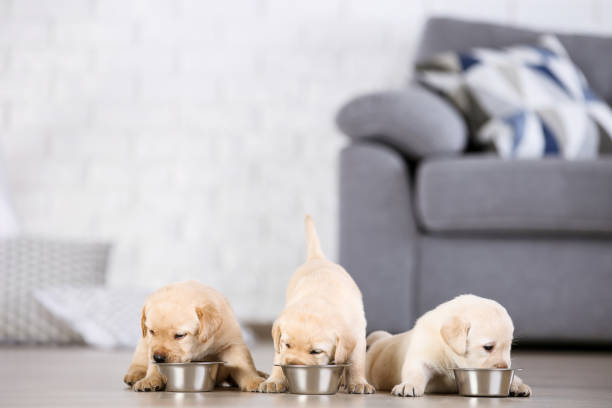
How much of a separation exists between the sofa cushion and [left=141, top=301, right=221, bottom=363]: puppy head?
3.55 feet

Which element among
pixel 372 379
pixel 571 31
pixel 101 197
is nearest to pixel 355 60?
pixel 571 31

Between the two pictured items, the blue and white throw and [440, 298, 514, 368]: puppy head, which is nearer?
[440, 298, 514, 368]: puppy head

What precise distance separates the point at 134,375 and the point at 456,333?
0.45 m

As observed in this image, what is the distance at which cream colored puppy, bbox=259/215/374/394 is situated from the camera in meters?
0.88

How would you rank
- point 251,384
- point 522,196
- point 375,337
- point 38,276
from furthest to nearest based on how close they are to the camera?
point 38,276 < point 522,196 < point 375,337 < point 251,384

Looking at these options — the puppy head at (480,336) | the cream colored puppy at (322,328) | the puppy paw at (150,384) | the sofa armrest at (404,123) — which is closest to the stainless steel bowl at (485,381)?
the puppy head at (480,336)

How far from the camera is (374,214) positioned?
6.50 feet

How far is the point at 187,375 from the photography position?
3.05 ft

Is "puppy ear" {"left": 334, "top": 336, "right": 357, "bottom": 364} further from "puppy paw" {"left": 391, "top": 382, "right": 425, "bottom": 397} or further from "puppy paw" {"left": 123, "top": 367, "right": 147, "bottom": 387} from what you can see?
"puppy paw" {"left": 123, "top": 367, "right": 147, "bottom": 387}

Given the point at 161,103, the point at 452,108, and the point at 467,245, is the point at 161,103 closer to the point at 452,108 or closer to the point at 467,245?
the point at 452,108

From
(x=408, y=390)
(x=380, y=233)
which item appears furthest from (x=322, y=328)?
(x=380, y=233)

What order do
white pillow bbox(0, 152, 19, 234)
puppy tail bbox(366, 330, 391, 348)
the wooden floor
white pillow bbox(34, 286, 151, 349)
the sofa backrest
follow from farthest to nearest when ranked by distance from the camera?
the sofa backrest < white pillow bbox(0, 152, 19, 234) < white pillow bbox(34, 286, 151, 349) < puppy tail bbox(366, 330, 391, 348) < the wooden floor

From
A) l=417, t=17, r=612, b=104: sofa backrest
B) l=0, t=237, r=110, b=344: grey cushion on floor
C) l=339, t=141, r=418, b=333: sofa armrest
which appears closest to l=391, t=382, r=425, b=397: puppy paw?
l=339, t=141, r=418, b=333: sofa armrest

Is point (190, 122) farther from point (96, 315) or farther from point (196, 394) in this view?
point (196, 394)
